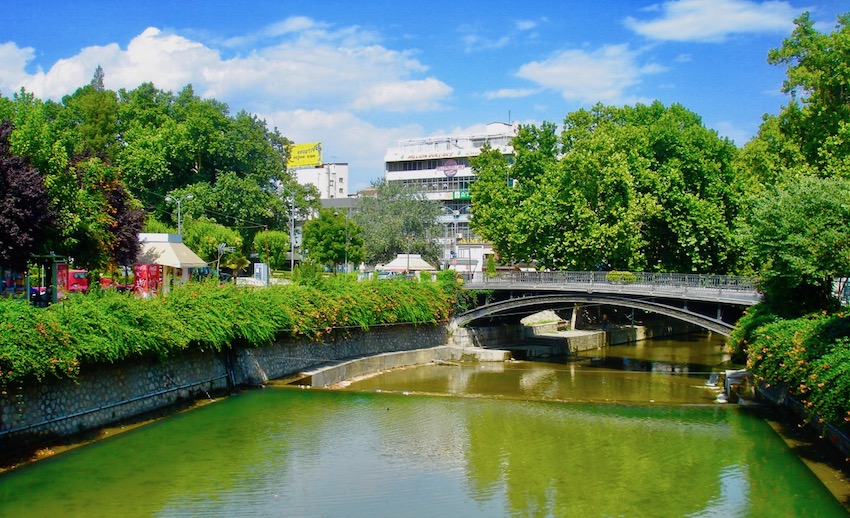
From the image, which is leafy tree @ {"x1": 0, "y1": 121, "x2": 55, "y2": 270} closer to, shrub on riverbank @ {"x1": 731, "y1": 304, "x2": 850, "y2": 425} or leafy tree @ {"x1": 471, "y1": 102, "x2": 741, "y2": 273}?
shrub on riverbank @ {"x1": 731, "y1": 304, "x2": 850, "y2": 425}

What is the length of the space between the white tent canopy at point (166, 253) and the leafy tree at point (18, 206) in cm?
1048

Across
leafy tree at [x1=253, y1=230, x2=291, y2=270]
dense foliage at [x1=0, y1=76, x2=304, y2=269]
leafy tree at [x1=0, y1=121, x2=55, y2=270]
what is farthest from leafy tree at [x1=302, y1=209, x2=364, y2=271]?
leafy tree at [x1=0, y1=121, x2=55, y2=270]

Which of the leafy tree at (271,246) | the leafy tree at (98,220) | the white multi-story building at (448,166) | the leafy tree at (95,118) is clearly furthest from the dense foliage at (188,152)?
the white multi-story building at (448,166)

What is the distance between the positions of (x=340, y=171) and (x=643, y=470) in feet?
301

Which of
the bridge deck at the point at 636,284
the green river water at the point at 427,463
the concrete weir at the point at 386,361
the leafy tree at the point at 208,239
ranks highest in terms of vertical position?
the leafy tree at the point at 208,239

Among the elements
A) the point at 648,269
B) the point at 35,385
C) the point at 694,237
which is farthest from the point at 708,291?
the point at 35,385

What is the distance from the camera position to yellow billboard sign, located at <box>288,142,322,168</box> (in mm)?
104812

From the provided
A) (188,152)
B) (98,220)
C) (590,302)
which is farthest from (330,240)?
(98,220)

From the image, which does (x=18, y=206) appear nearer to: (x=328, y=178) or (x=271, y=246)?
(x=271, y=246)

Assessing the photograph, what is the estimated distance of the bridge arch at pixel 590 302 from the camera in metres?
34.2

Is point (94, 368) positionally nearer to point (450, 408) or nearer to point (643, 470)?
point (450, 408)

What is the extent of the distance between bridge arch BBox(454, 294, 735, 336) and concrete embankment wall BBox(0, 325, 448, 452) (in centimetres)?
925

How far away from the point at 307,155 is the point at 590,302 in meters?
72.4

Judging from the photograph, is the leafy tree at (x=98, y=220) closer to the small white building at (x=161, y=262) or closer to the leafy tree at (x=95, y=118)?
the small white building at (x=161, y=262)
